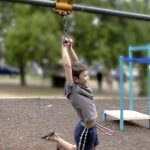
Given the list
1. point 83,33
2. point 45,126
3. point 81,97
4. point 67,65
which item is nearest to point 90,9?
point 67,65

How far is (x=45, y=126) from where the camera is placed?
7434 millimetres

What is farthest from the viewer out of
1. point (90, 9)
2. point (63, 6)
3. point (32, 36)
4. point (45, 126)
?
point (32, 36)

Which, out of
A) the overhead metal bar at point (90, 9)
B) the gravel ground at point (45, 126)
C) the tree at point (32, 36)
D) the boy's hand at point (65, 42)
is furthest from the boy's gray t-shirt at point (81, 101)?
the tree at point (32, 36)

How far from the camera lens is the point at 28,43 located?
29672 mm

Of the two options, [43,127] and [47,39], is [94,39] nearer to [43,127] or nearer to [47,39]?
[47,39]

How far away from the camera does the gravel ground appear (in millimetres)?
6398

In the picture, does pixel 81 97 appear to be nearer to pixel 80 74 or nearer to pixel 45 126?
pixel 80 74

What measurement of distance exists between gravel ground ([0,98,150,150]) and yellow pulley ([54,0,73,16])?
7.92ft

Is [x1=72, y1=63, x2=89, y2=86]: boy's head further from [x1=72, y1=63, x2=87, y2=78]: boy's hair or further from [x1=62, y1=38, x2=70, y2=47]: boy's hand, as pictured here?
[x1=62, y1=38, x2=70, y2=47]: boy's hand

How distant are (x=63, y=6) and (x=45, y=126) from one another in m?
3.46

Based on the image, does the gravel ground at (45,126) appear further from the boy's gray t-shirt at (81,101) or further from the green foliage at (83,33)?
the green foliage at (83,33)

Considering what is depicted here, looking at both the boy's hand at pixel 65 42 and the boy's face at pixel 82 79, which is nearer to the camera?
the boy's hand at pixel 65 42

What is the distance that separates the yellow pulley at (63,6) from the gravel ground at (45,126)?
241cm

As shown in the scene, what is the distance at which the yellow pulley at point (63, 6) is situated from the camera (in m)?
4.32
